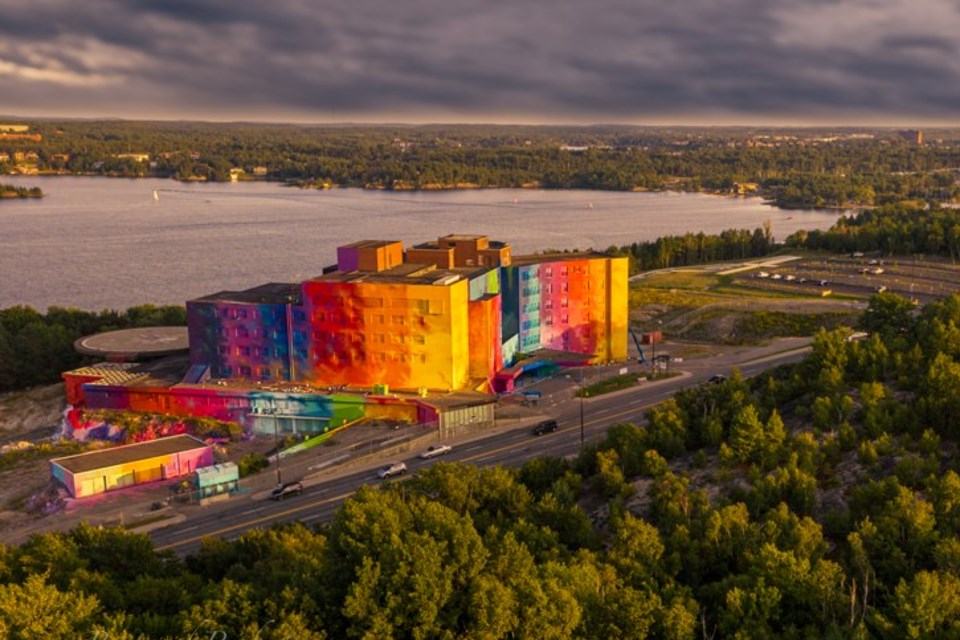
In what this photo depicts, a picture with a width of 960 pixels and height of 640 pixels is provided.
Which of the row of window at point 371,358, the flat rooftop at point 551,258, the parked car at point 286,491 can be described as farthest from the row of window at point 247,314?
the parked car at point 286,491

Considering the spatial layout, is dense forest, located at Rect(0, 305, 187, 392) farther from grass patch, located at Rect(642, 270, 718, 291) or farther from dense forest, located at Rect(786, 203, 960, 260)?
dense forest, located at Rect(786, 203, 960, 260)

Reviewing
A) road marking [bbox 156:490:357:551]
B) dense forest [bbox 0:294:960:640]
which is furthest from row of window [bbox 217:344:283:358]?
dense forest [bbox 0:294:960:640]

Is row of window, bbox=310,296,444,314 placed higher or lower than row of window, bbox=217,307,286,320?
higher

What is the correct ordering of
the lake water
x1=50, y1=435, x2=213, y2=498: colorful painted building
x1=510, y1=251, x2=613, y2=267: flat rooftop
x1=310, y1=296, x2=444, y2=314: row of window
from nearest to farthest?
1. x1=50, y1=435, x2=213, y2=498: colorful painted building
2. x1=310, y1=296, x2=444, y2=314: row of window
3. x1=510, y1=251, x2=613, y2=267: flat rooftop
4. the lake water

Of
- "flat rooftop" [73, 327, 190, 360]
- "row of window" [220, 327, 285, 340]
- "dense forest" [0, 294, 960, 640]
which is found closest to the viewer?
"dense forest" [0, 294, 960, 640]

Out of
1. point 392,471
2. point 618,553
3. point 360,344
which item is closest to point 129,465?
point 392,471

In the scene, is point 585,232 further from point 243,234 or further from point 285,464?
point 285,464
